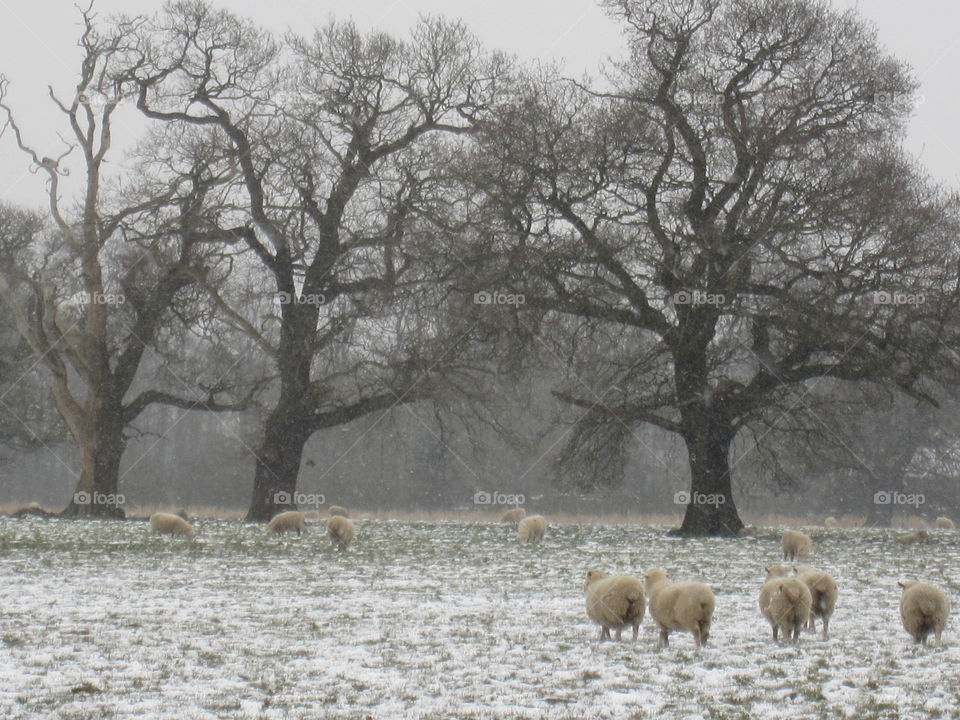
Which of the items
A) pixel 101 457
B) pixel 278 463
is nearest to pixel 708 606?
pixel 278 463

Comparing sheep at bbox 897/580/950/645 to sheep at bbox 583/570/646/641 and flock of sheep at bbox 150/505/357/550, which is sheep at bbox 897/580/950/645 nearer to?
sheep at bbox 583/570/646/641

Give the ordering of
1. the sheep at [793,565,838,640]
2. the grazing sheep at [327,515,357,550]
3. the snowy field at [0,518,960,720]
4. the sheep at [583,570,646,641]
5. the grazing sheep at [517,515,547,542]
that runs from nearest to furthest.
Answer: the snowy field at [0,518,960,720] < the sheep at [583,570,646,641] < the sheep at [793,565,838,640] < the grazing sheep at [327,515,357,550] < the grazing sheep at [517,515,547,542]

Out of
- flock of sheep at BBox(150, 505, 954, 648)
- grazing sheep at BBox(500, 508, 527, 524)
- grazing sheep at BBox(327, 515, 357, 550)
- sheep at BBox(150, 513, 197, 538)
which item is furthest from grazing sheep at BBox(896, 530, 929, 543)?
flock of sheep at BBox(150, 505, 954, 648)

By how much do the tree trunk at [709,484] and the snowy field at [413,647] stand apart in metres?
8.43

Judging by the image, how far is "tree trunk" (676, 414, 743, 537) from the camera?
28.9 meters

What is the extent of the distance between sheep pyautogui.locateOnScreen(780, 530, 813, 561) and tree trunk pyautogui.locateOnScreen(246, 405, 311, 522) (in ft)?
56.6

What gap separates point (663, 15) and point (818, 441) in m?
10.5

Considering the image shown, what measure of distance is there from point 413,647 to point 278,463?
25242mm

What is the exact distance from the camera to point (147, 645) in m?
11.2


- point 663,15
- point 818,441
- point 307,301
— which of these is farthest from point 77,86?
point 818,441

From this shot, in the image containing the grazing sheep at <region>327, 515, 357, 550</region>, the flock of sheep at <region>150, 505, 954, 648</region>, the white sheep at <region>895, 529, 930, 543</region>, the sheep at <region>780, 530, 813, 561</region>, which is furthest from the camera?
the white sheep at <region>895, 529, 930, 543</region>

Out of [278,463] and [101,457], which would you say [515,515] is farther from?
[101,457]

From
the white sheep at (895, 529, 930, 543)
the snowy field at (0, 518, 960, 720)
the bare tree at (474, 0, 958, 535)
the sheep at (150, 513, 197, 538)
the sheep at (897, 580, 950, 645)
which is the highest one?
the bare tree at (474, 0, 958, 535)

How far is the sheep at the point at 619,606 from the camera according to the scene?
11.6 meters
